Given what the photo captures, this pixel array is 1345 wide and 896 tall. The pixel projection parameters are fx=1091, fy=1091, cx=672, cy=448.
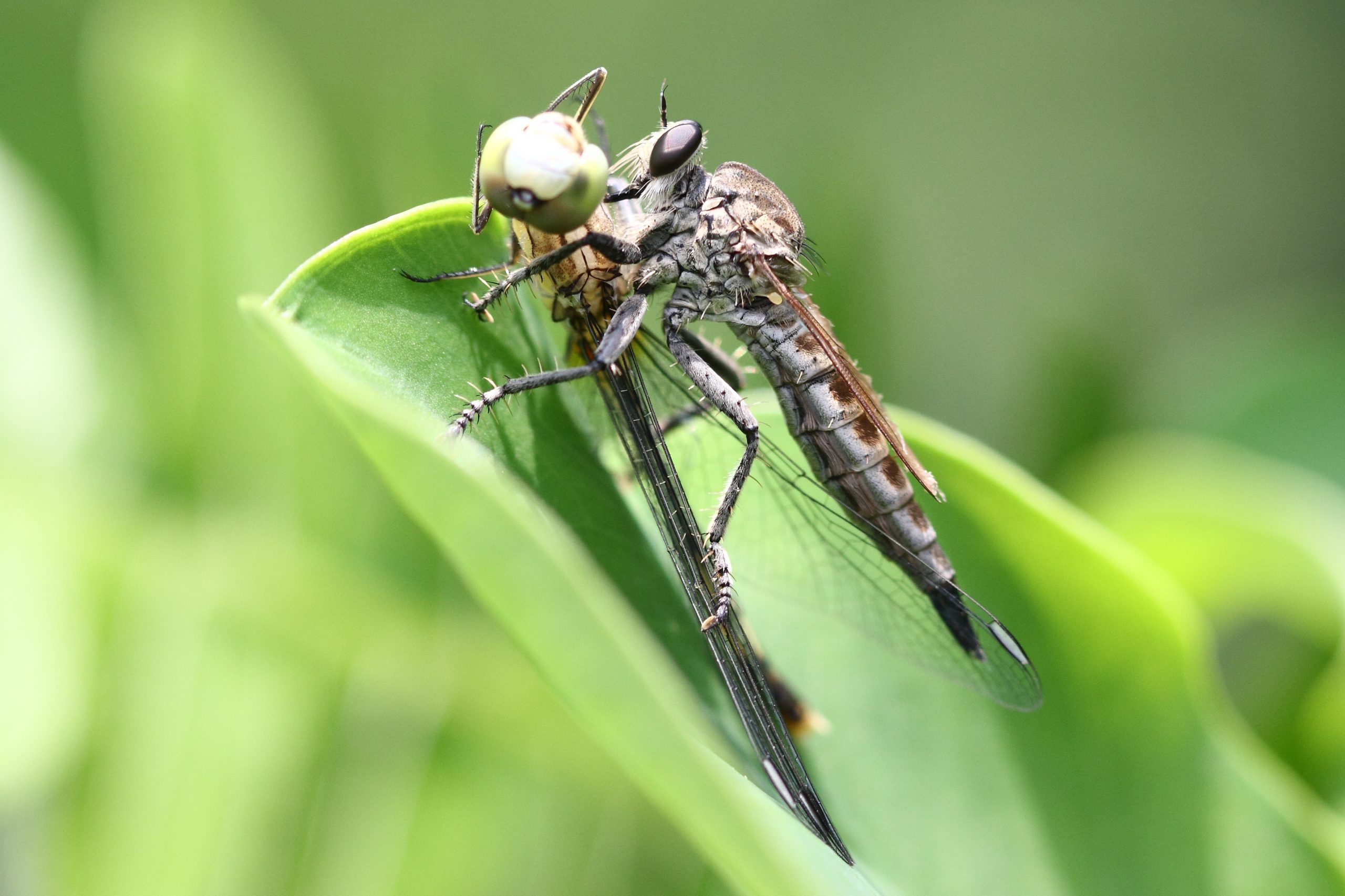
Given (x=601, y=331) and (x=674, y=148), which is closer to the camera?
(x=601, y=331)

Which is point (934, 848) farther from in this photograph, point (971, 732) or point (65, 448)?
point (65, 448)

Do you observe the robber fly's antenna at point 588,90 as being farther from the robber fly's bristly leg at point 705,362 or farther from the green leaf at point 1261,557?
the green leaf at point 1261,557

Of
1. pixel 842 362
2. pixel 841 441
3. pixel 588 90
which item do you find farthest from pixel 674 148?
pixel 841 441

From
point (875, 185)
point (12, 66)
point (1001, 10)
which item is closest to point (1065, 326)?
point (875, 185)

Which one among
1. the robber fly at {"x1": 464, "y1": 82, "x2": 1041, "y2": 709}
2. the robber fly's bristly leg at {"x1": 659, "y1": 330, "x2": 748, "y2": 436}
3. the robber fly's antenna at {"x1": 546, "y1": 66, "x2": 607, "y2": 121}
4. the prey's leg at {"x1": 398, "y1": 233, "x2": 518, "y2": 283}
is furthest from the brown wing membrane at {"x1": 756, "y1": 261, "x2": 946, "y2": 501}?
the prey's leg at {"x1": 398, "y1": 233, "x2": 518, "y2": 283}

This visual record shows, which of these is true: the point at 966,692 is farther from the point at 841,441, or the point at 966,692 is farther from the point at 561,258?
the point at 561,258

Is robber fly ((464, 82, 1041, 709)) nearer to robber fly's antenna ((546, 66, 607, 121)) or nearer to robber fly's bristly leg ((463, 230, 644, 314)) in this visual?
robber fly's bristly leg ((463, 230, 644, 314))

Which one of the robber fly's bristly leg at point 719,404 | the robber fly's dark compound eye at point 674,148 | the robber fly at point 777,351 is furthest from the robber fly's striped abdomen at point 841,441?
the robber fly's dark compound eye at point 674,148
